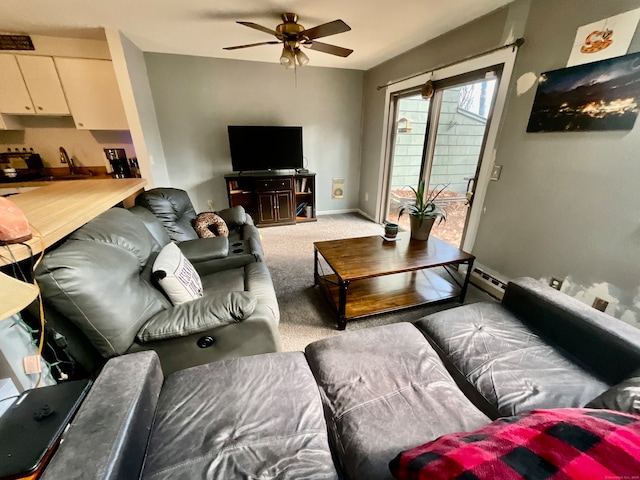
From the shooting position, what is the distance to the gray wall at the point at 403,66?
7.30ft

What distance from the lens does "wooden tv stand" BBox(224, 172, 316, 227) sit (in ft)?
12.7

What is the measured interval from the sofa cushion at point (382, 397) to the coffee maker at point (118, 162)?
3.55m

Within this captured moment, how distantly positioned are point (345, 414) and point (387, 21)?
308 cm

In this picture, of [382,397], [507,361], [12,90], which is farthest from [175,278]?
[12,90]

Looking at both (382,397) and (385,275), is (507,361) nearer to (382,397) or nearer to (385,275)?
(382,397)

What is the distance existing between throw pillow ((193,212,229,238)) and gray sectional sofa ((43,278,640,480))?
1.50m

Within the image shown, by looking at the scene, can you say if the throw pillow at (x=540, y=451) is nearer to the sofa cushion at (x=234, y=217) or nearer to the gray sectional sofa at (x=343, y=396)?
the gray sectional sofa at (x=343, y=396)

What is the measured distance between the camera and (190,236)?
2.23 m

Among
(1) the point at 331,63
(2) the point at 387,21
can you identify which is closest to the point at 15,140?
(1) the point at 331,63

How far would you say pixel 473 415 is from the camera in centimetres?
91

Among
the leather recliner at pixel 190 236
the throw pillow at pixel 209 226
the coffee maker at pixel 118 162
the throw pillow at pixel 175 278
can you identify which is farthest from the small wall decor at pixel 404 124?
the coffee maker at pixel 118 162

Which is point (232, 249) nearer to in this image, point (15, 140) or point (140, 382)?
point (140, 382)

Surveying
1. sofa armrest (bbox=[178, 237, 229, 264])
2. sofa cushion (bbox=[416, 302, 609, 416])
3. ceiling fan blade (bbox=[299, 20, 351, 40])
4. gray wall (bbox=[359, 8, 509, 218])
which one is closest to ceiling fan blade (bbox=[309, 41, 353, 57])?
ceiling fan blade (bbox=[299, 20, 351, 40])

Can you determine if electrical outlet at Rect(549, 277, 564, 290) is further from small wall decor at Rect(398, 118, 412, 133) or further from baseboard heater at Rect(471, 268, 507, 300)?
small wall decor at Rect(398, 118, 412, 133)
